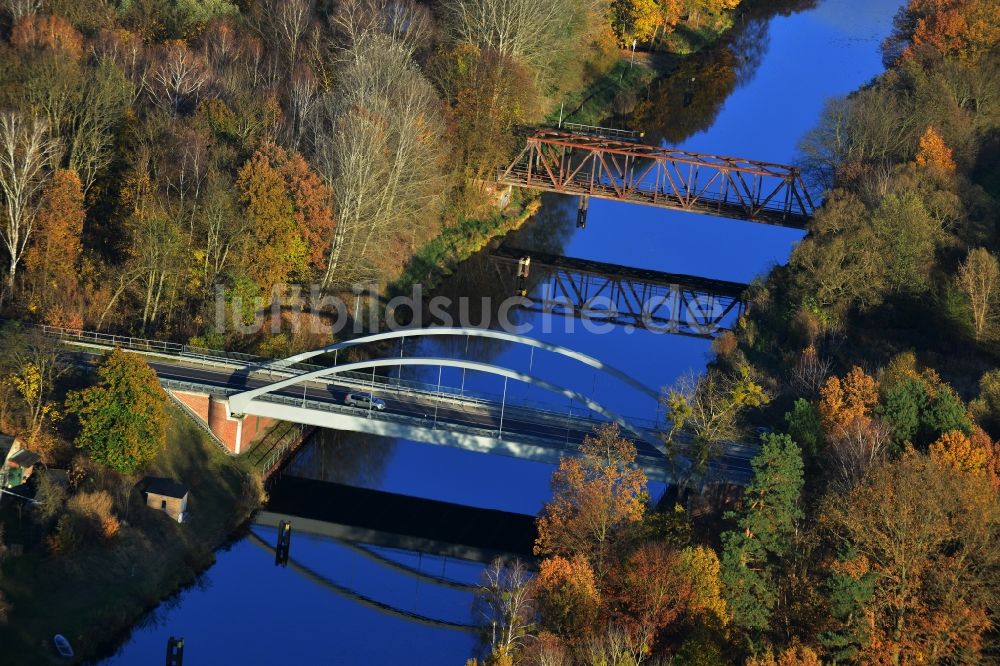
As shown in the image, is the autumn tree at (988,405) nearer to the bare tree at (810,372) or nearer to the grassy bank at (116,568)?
the bare tree at (810,372)

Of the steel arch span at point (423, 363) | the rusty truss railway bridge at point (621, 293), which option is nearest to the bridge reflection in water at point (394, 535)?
the steel arch span at point (423, 363)

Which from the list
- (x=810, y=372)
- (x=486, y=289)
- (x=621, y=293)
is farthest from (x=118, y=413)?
(x=621, y=293)

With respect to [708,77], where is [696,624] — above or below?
below

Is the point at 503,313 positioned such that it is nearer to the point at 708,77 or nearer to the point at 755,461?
the point at 755,461

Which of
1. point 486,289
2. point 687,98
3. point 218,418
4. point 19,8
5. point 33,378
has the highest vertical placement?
point 687,98

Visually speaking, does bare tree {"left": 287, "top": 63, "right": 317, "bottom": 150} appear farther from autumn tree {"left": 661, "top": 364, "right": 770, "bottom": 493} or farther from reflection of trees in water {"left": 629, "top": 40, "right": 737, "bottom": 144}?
reflection of trees in water {"left": 629, "top": 40, "right": 737, "bottom": 144}

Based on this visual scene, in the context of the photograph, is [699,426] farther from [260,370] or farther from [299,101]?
[299,101]

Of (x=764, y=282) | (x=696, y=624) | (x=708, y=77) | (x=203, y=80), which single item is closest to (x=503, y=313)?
(x=764, y=282)
